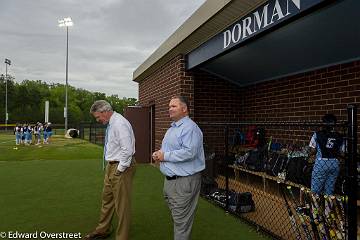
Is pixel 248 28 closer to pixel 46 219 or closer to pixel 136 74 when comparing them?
pixel 46 219

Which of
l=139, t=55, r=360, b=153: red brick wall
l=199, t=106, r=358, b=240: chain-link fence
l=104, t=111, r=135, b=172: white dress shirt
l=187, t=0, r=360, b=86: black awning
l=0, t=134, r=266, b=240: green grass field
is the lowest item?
l=0, t=134, r=266, b=240: green grass field

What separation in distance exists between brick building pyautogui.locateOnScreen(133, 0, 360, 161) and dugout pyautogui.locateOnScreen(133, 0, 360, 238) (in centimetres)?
1

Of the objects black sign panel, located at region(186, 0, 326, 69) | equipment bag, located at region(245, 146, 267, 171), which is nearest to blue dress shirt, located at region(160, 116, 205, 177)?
black sign panel, located at region(186, 0, 326, 69)

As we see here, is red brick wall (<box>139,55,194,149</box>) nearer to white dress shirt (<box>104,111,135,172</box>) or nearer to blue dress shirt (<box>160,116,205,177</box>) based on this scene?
white dress shirt (<box>104,111,135,172</box>)

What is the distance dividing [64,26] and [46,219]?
40.4 meters

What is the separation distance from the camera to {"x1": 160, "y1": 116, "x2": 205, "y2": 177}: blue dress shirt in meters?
3.68

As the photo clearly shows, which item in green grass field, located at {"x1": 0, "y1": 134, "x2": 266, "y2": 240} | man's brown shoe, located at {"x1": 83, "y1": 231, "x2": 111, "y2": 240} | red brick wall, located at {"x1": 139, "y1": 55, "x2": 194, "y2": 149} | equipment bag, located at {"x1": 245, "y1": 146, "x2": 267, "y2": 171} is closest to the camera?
man's brown shoe, located at {"x1": 83, "y1": 231, "x2": 111, "y2": 240}

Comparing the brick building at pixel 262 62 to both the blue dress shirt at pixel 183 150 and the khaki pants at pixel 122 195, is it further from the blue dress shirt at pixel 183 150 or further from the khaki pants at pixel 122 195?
the khaki pants at pixel 122 195

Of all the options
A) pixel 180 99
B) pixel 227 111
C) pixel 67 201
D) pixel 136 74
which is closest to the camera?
pixel 180 99

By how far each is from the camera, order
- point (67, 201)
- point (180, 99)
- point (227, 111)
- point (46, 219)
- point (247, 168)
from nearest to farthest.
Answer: point (180, 99), point (46, 219), point (67, 201), point (247, 168), point (227, 111)

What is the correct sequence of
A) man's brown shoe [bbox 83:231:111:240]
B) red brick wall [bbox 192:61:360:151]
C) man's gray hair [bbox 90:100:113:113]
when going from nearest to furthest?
man's gray hair [bbox 90:100:113:113], man's brown shoe [bbox 83:231:111:240], red brick wall [bbox 192:61:360:151]

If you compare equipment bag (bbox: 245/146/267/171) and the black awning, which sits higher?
the black awning

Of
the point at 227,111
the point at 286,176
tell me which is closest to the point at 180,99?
the point at 286,176

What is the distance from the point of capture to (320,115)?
7.54m
